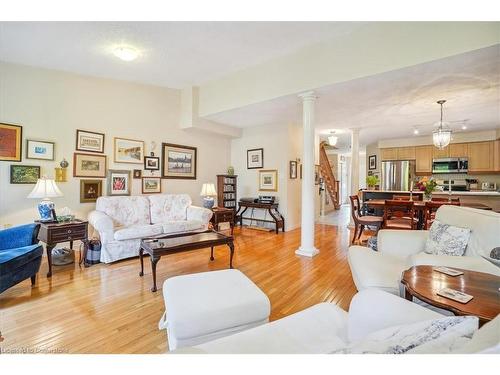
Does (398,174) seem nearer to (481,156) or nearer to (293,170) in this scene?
(481,156)

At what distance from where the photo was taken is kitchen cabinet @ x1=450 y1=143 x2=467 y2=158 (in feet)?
21.1

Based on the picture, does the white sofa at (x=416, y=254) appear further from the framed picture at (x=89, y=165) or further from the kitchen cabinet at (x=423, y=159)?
the kitchen cabinet at (x=423, y=159)

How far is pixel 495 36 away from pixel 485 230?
183cm

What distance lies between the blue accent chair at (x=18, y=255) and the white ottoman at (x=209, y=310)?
1.60 metres

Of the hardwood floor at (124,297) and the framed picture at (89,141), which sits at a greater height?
the framed picture at (89,141)

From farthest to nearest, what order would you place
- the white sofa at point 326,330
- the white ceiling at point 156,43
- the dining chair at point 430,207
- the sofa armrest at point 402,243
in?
1. the dining chair at point 430,207
2. the white ceiling at point 156,43
3. the sofa armrest at point 402,243
4. the white sofa at point 326,330

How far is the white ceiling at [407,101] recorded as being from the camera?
2.82m

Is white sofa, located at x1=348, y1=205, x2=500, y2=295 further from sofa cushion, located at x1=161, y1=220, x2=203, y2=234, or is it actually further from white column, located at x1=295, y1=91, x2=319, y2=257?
sofa cushion, located at x1=161, y1=220, x2=203, y2=234

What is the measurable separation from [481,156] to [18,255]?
9.26 metres

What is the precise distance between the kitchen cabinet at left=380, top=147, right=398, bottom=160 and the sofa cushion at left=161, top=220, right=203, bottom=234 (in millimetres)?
6531

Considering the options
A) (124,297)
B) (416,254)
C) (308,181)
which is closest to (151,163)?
(124,297)

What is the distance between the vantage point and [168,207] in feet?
14.4

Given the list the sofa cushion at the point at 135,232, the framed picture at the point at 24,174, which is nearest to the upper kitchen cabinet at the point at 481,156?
the sofa cushion at the point at 135,232

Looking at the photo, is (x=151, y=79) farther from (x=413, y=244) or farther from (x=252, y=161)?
(x=413, y=244)
